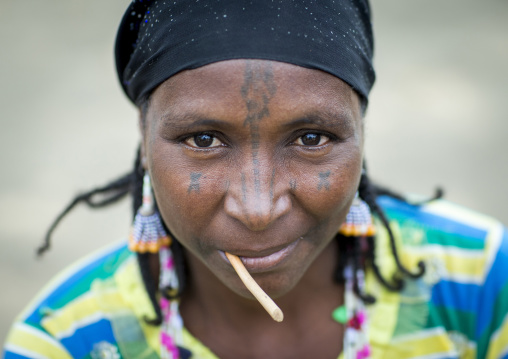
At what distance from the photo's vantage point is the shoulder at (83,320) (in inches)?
82.5

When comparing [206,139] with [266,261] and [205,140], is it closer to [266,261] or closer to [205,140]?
[205,140]

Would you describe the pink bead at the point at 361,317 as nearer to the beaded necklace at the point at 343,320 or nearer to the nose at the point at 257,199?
the beaded necklace at the point at 343,320

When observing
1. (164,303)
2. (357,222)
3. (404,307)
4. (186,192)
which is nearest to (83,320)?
(164,303)

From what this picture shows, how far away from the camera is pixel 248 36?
1558mm

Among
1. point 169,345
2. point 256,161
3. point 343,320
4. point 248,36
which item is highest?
point 248,36

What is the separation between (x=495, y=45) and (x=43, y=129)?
160 inches

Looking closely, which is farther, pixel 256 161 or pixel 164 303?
pixel 164 303

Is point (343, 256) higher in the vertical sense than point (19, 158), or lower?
higher

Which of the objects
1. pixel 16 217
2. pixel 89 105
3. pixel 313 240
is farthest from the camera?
pixel 89 105

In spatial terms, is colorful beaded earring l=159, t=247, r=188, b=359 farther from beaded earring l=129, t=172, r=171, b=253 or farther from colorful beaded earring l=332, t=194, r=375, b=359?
colorful beaded earring l=332, t=194, r=375, b=359

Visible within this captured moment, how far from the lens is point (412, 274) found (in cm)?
208

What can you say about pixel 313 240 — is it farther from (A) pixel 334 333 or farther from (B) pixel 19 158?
(B) pixel 19 158

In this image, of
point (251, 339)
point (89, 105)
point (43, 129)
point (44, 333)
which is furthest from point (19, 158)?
point (251, 339)

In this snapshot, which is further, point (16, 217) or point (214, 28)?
point (16, 217)
